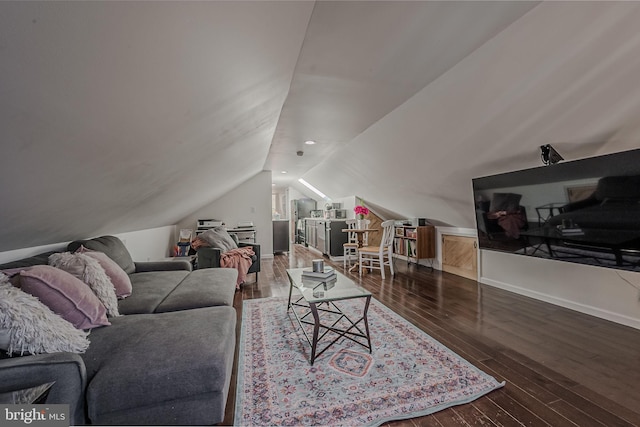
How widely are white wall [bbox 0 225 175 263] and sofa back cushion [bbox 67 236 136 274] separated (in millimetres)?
231

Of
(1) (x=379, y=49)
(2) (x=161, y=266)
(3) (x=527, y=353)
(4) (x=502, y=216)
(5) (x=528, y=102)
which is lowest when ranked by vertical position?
(3) (x=527, y=353)

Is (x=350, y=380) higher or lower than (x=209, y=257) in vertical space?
lower

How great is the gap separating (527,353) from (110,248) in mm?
3822

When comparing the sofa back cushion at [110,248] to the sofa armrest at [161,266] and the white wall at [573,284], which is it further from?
the white wall at [573,284]

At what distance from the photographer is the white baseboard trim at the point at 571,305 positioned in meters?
2.54

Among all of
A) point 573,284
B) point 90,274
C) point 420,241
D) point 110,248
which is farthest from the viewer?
point 420,241

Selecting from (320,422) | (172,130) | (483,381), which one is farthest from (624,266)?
(172,130)

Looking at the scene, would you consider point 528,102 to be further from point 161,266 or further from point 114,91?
point 161,266

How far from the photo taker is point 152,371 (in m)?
1.19

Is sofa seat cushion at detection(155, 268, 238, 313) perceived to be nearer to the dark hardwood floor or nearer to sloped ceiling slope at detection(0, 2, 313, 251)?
the dark hardwood floor

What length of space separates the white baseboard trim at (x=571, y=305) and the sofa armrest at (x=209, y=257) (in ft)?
13.2

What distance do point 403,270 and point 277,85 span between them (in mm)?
4144

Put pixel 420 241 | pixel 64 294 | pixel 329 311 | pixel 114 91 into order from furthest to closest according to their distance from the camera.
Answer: pixel 420 241 < pixel 329 311 < pixel 64 294 < pixel 114 91

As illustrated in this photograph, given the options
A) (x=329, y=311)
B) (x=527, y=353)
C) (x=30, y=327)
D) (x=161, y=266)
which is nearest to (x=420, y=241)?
(x=329, y=311)
